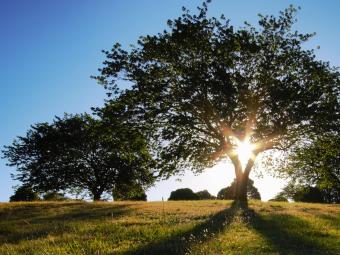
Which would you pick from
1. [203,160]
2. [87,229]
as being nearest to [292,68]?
[203,160]

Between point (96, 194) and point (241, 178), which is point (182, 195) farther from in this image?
point (241, 178)

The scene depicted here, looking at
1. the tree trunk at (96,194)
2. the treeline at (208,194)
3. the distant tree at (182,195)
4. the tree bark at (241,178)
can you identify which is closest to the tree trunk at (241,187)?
the tree bark at (241,178)

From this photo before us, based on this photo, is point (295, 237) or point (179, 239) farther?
point (295, 237)

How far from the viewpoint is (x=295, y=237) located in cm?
1395

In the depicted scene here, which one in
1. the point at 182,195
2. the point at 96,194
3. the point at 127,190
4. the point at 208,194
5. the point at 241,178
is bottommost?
the point at 241,178

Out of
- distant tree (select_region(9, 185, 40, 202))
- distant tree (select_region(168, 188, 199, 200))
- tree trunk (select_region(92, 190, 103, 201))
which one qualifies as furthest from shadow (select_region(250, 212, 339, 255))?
distant tree (select_region(9, 185, 40, 202))

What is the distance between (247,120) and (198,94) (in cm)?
430

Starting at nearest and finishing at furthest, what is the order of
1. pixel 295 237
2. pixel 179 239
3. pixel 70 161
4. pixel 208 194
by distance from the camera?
pixel 179 239, pixel 295 237, pixel 70 161, pixel 208 194

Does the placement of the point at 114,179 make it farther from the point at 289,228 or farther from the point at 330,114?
the point at 289,228

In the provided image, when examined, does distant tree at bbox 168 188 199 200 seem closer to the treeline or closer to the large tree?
the treeline

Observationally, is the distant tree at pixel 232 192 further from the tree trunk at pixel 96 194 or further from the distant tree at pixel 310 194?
the tree trunk at pixel 96 194

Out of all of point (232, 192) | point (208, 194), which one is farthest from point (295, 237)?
point (208, 194)

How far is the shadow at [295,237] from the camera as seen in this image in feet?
38.7

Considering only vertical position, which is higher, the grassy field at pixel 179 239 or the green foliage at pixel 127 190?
the green foliage at pixel 127 190
